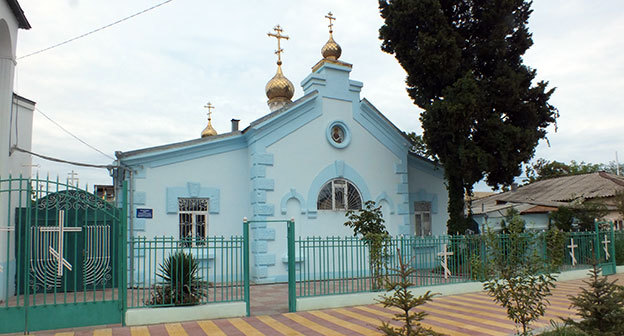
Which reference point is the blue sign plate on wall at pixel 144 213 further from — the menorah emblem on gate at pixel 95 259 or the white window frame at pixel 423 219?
the white window frame at pixel 423 219

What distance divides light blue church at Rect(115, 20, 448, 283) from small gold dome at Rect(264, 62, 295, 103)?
3.83 meters

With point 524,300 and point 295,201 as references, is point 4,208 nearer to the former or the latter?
point 295,201

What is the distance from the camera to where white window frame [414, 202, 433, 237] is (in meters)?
16.7

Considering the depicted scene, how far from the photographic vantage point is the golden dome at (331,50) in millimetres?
15492

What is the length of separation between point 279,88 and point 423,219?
25.4 ft

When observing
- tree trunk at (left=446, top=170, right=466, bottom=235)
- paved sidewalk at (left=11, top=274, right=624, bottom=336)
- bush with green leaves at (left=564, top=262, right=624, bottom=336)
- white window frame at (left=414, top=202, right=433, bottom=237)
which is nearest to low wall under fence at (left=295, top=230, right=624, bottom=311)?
paved sidewalk at (left=11, top=274, right=624, bottom=336)

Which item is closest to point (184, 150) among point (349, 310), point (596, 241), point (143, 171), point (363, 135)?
point (143, 171)

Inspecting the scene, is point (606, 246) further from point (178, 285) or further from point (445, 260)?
point (178, 285)

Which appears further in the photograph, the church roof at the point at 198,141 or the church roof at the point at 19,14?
the church roof at the point at 198,141

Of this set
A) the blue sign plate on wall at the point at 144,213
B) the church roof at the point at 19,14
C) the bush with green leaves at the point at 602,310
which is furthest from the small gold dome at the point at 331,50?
the bush with green leaves at the point at 602,310

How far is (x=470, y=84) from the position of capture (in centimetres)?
1329

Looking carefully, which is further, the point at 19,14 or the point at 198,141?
the point at 198,141

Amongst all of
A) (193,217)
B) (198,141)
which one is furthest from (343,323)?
(198,141)

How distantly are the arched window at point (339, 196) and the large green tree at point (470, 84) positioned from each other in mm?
2833
